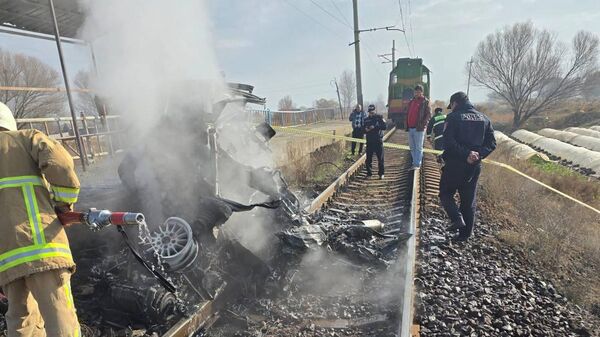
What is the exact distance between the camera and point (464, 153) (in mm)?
5418

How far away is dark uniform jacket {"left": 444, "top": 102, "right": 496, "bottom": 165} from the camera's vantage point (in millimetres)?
5453

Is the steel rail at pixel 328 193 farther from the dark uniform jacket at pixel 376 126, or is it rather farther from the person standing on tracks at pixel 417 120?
the person standing on tracks at pixel 417 120

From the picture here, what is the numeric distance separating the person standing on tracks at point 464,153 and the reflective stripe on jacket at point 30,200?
186 inches

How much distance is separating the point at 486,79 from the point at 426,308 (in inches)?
1710

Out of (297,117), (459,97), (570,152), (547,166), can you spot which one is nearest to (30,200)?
(459,97)

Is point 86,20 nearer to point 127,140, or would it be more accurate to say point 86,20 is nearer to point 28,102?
point 127,140

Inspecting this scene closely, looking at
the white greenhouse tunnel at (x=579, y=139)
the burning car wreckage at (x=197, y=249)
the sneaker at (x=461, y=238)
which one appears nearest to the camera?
the burning car wreckage at (x=197, y=249)

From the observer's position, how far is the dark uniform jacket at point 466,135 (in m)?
5.45

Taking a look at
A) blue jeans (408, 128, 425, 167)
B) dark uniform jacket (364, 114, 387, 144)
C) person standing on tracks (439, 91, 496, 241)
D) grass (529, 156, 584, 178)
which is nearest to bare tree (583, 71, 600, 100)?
grass (529, 156, 584, 178)

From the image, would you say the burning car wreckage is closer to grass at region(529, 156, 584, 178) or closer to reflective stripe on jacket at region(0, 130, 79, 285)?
reflective stripe on jacket at region(0, 130, 79, 285)

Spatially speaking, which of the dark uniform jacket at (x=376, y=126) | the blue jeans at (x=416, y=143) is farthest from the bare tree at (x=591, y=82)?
the dark uniform jacket at (x=376, y=126)

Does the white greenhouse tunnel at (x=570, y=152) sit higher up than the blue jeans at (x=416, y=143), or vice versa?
the blue jeans at (x=416, y=143)

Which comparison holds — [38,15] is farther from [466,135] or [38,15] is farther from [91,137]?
[466,135]

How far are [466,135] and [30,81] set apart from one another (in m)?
38.4
